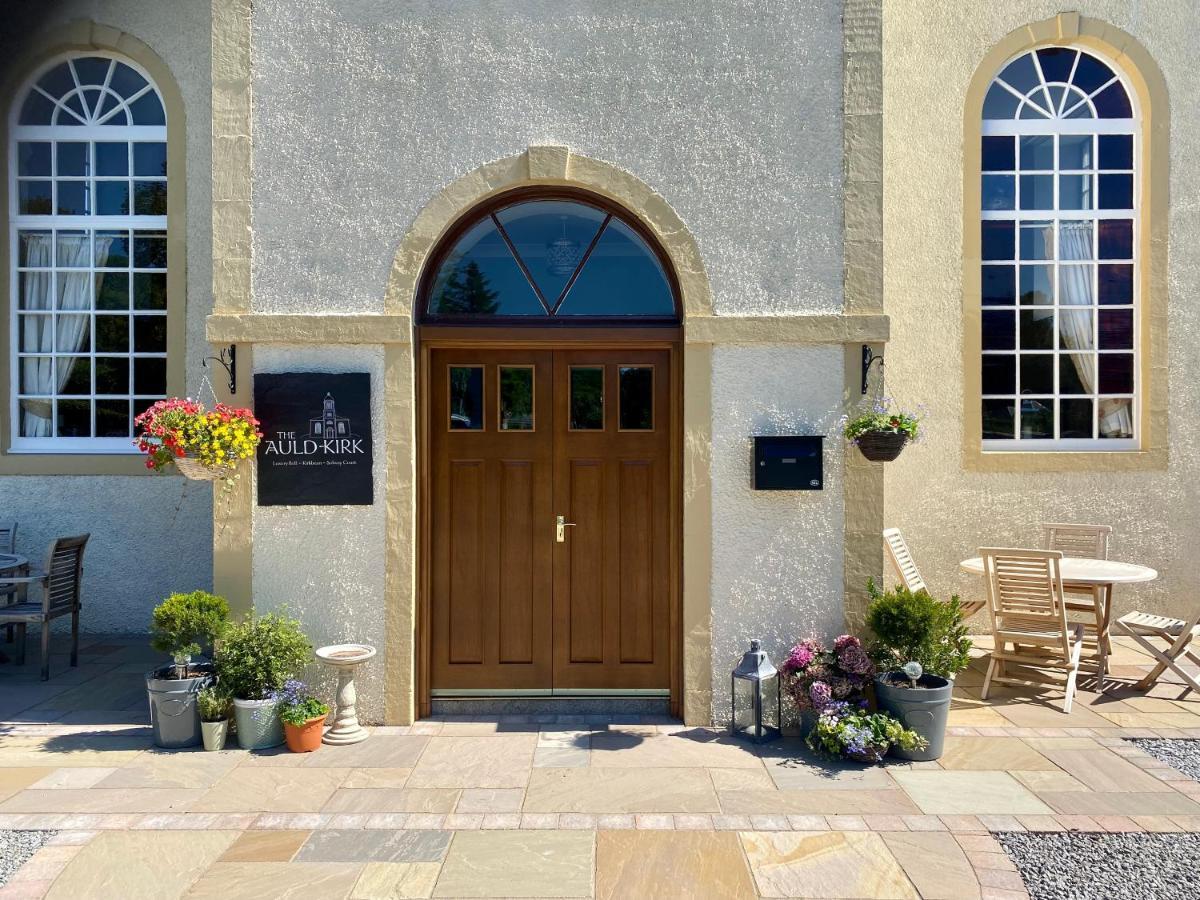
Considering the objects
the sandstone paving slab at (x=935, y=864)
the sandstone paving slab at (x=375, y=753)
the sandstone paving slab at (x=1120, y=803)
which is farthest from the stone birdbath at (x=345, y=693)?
the sandstone paving slab at (x=1120, y=803)

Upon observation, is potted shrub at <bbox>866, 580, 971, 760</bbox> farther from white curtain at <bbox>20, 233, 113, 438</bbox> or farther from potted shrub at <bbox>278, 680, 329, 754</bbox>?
white curtain at <bbox>20, 233, 113, 438</bbox>

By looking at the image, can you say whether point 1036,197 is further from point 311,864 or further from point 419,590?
point 311,864

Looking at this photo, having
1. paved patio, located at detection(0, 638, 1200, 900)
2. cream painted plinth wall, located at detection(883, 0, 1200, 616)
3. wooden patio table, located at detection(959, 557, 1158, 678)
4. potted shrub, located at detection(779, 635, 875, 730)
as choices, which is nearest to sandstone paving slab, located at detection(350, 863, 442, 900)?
paved patio, located at detection(0, 638, 1200, 900)

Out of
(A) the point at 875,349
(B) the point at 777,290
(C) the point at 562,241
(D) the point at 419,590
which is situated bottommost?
(D) the point at 419,590

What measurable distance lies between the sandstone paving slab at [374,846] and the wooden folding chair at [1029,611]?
4162 mm

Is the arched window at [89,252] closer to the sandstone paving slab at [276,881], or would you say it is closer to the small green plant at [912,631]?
the sandstone paving slab at [276,881]

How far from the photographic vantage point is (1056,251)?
840 centimetres

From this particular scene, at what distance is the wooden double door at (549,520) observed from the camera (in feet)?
19.7

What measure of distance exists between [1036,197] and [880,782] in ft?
20.2

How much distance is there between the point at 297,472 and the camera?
5707 mm

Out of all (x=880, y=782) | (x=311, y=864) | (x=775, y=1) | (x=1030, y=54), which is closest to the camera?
(x=311, y=864)

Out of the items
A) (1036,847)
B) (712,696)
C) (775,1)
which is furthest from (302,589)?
(775,1)

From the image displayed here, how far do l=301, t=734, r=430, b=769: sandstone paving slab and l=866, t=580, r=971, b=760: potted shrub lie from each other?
2840 mm

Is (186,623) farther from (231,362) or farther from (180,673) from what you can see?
(231,362)
